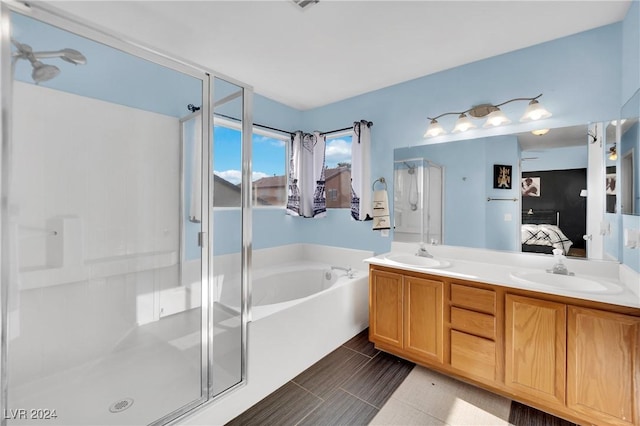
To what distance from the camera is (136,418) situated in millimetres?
1576

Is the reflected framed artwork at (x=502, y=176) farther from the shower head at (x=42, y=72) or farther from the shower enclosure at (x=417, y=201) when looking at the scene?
the shower head at (x=42, y=72)

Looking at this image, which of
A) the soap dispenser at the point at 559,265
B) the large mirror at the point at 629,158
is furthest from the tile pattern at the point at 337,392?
the large mirror at the point at 629,158

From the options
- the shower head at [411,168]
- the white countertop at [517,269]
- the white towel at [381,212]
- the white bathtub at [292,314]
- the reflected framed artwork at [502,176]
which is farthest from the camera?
the white towel at [381,212]

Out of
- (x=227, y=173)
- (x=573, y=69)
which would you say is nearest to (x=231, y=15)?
(x=227, y=173)

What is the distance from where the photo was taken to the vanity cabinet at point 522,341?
1489mm

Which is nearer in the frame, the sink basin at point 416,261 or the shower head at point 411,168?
the sink basin at point 416,261

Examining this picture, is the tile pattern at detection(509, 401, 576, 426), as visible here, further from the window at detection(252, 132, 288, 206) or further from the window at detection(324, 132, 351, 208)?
the window at detection(252, 132, 288, 206)

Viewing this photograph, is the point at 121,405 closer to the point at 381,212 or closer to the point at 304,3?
the point at 381,212

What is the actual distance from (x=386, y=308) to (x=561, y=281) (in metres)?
1.22

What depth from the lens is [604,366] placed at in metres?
1.51

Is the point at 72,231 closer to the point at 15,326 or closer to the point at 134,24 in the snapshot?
the point at 15,326

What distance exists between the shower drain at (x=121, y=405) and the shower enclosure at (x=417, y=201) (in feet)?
8.03

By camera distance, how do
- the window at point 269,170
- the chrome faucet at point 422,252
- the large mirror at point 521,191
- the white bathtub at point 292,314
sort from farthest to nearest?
1. the window at point 269,170
2. the chrome faucet at point 422,252
3. the large mirror at point 521,191
4. the white bathtub at point 292,314

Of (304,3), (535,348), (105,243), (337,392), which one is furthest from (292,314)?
(304,3)
